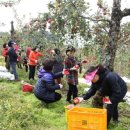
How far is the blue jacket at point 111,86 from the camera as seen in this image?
6793 mm

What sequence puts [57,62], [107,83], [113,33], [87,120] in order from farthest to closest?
[57,62], [113,33], [107,83], [87,120]

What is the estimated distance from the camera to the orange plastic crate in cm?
586

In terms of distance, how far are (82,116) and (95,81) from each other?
39.1 inches

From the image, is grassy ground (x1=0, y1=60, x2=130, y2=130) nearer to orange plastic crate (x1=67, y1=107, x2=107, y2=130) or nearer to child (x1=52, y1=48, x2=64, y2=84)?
Result: orange plastic crate (x1=67, y1=107, x2=107, y2=130)

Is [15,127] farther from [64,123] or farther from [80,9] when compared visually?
[80,9]

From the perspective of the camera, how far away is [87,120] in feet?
19.5

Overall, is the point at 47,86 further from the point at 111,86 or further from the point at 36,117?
the point at 111,86

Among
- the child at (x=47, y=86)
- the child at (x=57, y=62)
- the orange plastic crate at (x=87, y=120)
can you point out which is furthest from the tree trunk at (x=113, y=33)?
the child at (x=57, y=62)

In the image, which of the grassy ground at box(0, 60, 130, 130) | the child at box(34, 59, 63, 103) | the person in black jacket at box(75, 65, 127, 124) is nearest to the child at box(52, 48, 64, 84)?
the grassy ground at box(0, 60, 130, 130)

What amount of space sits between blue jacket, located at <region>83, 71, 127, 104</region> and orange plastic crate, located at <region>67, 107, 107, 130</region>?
2.77 feet

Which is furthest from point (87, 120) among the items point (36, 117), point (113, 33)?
point (113, 33)

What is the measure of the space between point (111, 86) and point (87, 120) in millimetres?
1182

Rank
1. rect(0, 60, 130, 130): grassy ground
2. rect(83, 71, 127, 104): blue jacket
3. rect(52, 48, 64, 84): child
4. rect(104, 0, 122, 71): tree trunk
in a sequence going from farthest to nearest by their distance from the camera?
1. rect(52, 48, 64, 84): child
2. rect(104, 0, 122, 71): tree trunk
3. rect(0, 60, 130, 130): grassy ground
4. rect(83, 71, 127, 104): blue jacket

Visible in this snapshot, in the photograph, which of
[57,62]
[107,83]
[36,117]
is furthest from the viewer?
[57,62]
